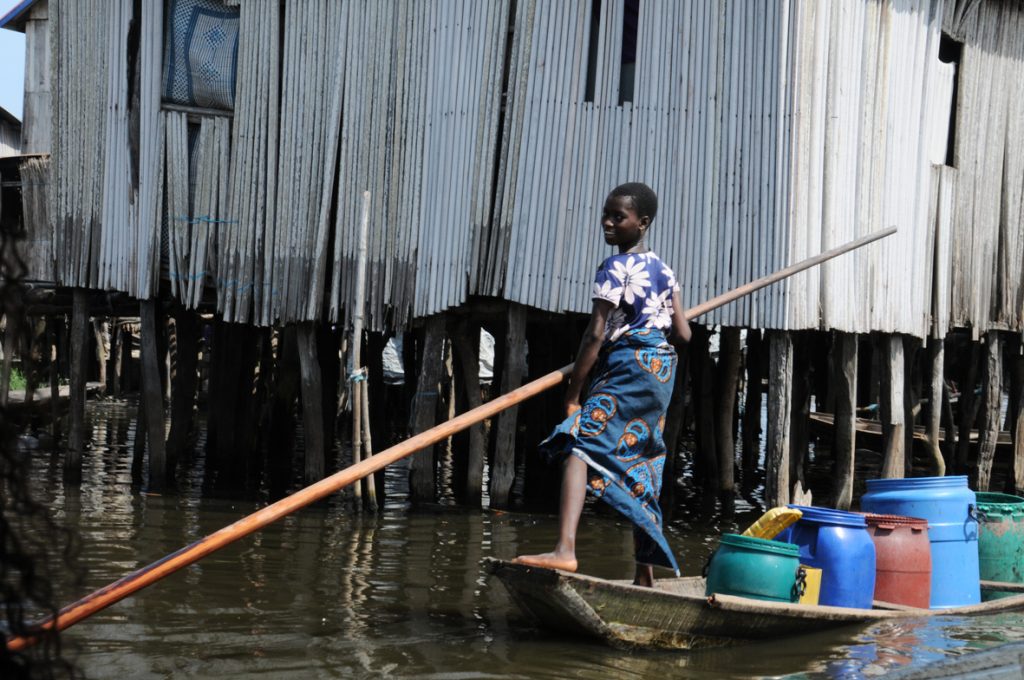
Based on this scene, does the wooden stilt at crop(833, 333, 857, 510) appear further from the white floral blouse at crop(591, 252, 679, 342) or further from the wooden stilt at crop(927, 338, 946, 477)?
the white floral blouse at crop(591, 252, 679, 342)

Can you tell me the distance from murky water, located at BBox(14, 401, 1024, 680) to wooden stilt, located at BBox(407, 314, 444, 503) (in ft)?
1.34

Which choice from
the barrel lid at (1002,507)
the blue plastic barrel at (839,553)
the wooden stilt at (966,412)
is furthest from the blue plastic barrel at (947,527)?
the wooden stilt at (966,412)

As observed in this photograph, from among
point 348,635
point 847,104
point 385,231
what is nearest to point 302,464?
point 385,231

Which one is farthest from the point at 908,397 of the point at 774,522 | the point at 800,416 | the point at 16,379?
the point at 16,379

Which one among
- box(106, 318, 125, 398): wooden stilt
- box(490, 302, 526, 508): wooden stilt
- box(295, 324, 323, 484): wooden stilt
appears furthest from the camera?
box(106, 318, 125, 398): wooden stilt

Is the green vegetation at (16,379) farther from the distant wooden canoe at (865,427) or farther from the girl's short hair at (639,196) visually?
the girl's short hair at (639,196)

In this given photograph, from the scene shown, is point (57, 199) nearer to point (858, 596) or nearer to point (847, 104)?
point (847, 104)

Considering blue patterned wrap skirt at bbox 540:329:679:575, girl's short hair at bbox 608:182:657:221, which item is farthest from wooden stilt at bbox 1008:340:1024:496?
girl's short hair at bbox 608:182:657:221

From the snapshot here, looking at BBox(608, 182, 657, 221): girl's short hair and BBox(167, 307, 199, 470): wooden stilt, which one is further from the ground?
BBox(608, 182, 657, 221): girl's short hair

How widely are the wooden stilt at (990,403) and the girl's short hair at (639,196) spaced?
7.51 m

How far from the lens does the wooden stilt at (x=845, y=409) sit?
32.3 feet

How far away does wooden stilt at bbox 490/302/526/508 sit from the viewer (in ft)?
31.4

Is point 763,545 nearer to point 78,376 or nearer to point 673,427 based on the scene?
point 673,427

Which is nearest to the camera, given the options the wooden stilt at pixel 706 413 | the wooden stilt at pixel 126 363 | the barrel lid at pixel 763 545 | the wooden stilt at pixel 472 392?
the barrel lid at pixel 763 545
